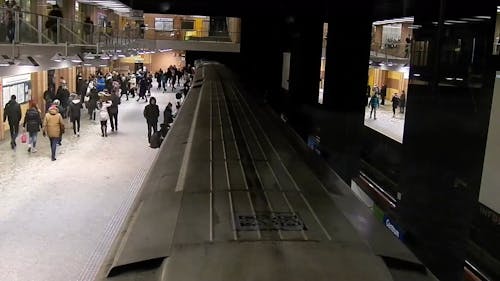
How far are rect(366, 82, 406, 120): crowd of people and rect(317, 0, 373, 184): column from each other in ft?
0.71

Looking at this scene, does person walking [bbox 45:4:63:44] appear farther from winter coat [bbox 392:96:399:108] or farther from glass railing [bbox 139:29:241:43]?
glass railing [bbox 139:29:241:43]

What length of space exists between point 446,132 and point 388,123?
107 inches

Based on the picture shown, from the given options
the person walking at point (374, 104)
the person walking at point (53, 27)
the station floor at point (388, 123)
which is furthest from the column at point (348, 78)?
the person walking at point (53, 27)

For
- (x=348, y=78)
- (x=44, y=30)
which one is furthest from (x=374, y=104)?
(x=44, y=30)

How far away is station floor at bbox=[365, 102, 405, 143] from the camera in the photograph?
275 inches

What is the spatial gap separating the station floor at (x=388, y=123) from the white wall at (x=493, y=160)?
2.19 m

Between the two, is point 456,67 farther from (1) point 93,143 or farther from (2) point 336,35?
(1) point 93,143

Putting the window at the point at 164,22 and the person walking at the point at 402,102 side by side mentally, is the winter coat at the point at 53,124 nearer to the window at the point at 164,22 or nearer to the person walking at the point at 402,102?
the person walking at the point at 402,102

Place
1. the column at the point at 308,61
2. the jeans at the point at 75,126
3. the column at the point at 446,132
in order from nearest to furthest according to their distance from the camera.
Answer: the column at the point at 446,132 < the column at the point at 308,61 < the jeans at the point at 75,126

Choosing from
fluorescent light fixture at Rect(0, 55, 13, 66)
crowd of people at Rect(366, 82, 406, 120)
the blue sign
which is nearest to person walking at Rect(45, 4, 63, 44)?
fluorescent light fixture at Rect(0, 55, 13, 66)

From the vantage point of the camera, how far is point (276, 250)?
234 cm

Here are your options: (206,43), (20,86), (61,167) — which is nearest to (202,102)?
(61,167)

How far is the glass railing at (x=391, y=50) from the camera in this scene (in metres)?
7.68

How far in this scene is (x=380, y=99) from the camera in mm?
8594
